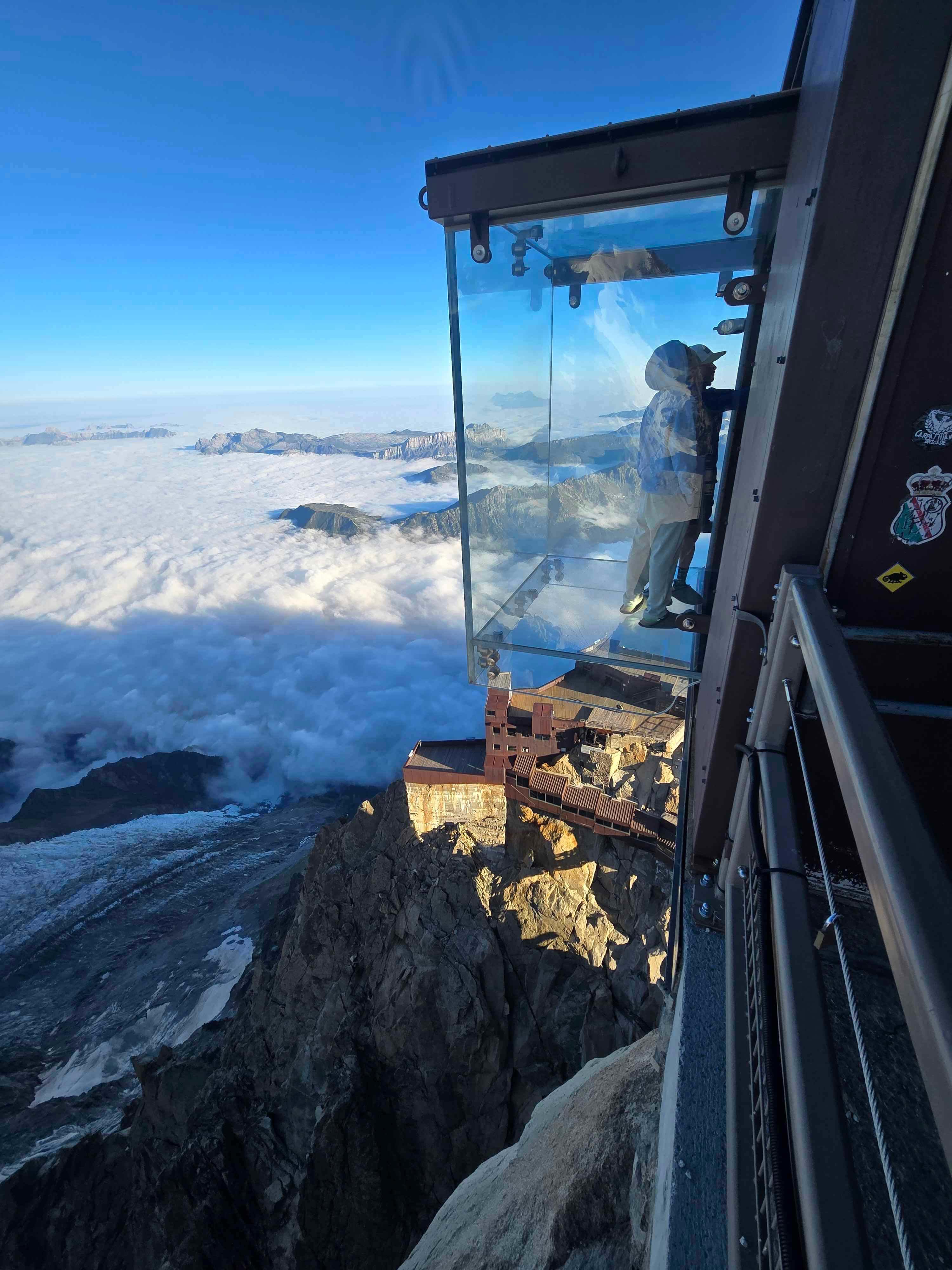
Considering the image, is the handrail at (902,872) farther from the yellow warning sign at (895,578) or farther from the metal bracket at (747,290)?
the metal bracket at (747,290)

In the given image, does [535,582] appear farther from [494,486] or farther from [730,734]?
[730,734]

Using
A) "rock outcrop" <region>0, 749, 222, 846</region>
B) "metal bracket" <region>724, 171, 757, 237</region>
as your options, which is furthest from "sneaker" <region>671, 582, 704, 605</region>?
"rock outcrop" <region>0, 749, 222, 846</region>

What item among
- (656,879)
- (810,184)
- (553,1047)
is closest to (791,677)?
(810,184)

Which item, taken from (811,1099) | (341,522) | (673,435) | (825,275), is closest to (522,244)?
(673,435)

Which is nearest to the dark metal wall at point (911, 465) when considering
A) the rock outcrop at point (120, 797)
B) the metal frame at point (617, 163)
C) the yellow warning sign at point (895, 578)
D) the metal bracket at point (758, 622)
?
the yellow warning sign at point (895, 578)

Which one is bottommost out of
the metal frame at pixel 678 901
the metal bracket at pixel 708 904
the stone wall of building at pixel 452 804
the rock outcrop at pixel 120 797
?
the rock outcrop at pixel 120 797

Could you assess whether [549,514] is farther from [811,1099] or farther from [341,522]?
[341,522]
